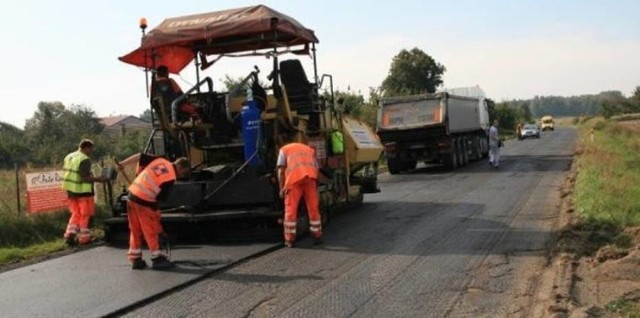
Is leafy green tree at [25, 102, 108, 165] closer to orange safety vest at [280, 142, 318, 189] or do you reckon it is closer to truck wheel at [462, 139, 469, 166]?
truck wheel at [462, 139, 469, 166]

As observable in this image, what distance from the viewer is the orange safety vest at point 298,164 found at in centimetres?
891

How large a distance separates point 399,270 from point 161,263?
261cm

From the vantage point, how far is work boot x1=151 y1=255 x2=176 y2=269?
7.75 meters

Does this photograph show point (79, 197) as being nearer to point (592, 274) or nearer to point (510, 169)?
point (592, 274)

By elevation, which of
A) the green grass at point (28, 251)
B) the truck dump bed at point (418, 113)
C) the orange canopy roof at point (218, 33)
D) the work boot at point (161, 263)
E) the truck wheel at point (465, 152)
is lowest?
the green grass at point (28, 251)

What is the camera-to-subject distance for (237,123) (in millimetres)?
10438

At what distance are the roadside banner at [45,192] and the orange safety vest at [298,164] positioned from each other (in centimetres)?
493

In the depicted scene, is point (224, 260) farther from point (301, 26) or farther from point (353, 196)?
point (353, 196)

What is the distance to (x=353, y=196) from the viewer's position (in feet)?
42.0

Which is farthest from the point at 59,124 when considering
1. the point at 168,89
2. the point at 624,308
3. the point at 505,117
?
the point at 624,308

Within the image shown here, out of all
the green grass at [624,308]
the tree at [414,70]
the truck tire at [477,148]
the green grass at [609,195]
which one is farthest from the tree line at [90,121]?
the green grass at [624,308]

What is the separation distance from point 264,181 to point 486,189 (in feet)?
24.3

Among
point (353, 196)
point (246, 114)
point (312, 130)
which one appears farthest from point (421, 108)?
point (246, 114)

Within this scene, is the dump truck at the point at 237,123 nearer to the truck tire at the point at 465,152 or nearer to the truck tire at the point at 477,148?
the truck tire at the point at 465,152
